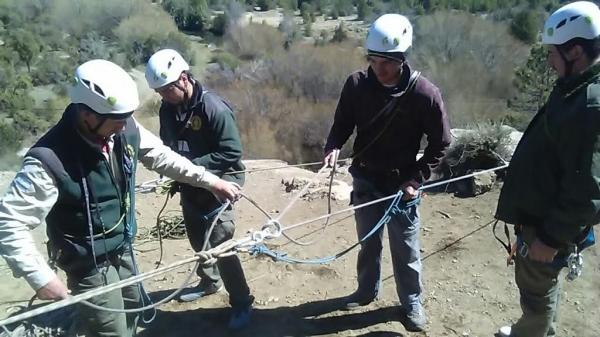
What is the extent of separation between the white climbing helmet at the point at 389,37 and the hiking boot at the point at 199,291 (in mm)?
2400

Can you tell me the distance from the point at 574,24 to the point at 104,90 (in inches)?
87.2

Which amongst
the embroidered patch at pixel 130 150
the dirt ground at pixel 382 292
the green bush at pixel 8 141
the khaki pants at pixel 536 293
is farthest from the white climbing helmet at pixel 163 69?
the green bush at pixel 8 141

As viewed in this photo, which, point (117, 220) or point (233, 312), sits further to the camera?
point (233, 312)

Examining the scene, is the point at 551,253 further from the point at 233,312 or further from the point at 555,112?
the point at 233,312

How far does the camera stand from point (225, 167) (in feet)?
13.5

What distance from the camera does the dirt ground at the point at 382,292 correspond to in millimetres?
4402

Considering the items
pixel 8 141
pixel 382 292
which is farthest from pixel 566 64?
pixel 8 141

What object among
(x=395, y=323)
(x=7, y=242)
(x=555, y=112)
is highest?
(x=555, y=112)

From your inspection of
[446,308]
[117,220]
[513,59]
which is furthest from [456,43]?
[117,220]

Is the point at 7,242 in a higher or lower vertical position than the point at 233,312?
higher

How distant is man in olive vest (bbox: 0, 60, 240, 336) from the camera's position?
272 cm

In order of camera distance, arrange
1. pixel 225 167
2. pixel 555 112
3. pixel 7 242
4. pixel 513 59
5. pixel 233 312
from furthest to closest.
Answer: pixel 513 59
pixel 233 312
pixel 225 167
pixel 555 112
pixel 7 242

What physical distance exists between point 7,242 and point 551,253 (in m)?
2.59

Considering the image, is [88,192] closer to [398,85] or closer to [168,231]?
[398,85]
